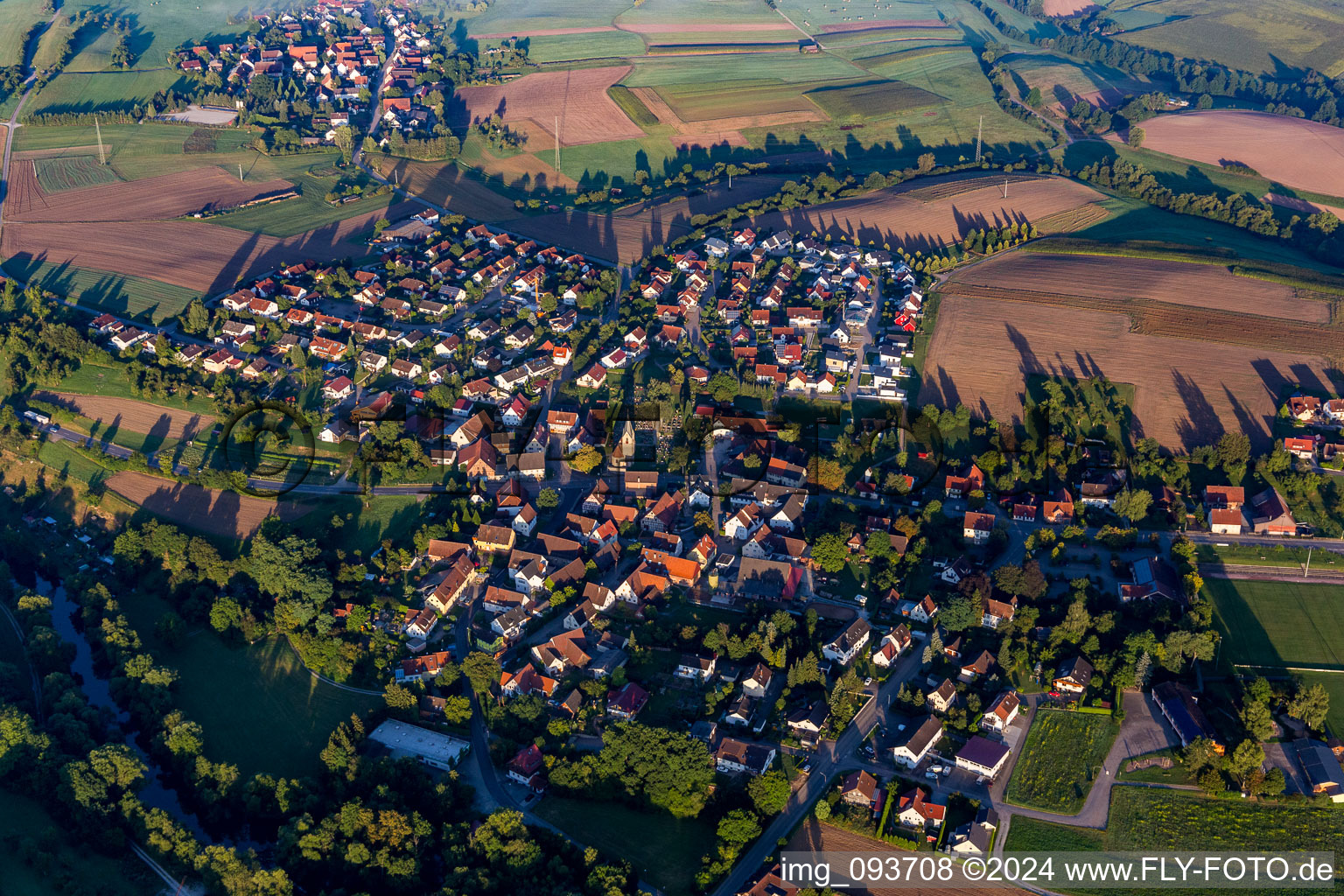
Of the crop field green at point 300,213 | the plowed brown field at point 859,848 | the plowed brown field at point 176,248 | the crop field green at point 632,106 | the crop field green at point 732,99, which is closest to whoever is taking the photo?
the plowed brown field at point 859,848

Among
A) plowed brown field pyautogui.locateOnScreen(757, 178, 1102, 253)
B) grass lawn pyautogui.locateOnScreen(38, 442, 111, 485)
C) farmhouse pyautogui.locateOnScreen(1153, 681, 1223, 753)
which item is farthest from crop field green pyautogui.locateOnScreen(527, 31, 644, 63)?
farmhouse pyautogui.locateOnScreen(1153, 681, 1223, 753)

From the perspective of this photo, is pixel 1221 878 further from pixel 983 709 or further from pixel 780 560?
pixel 780 560

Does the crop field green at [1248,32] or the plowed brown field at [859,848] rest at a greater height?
the crop field green at [1248,32]

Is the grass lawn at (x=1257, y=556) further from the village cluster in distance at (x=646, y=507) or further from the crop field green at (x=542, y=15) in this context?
the crop field green at (x=542, y=15)

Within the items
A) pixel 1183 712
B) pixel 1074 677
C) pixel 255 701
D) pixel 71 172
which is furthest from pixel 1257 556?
pixel 71 172

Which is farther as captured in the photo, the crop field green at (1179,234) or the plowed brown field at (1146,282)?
the crop field green at (1179,234)

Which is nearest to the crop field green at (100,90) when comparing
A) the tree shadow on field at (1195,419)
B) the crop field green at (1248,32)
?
the tree shadow on field at (1195,419)

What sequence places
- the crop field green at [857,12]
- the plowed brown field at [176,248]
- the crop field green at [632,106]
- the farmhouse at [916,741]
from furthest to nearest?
1. the crop field green at [857,12]
2. the crop field green at [632,106]
3. the plowed brown field at [176,248]
4. the farmhouse at [916,741]
